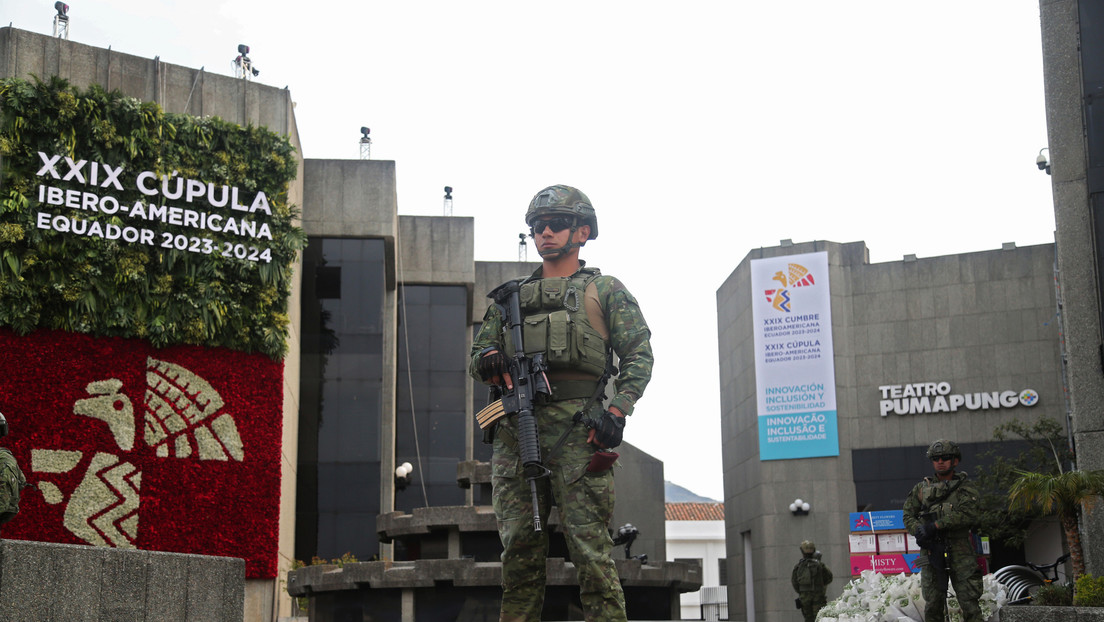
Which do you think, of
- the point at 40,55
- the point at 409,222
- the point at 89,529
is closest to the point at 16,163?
the point at 40,55

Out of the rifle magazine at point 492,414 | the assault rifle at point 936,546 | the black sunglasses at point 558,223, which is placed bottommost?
the assault rifle at point 936,546

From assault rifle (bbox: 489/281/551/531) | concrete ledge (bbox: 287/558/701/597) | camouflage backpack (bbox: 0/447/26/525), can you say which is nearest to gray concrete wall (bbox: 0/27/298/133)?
concrete ledge (bbox: 287/558/701/597)

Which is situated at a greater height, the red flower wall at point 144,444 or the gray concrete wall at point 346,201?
the gray concrete wall at point 346,201

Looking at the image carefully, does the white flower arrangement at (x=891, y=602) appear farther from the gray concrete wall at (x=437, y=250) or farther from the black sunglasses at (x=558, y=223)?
the gray concrete wall at (x=437, y=250)

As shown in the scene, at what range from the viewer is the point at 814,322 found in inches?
1512

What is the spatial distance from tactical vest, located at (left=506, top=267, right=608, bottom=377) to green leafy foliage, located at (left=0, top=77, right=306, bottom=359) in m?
19.3

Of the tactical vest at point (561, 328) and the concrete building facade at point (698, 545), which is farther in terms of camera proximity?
the concrete building facade at point (698, 545)

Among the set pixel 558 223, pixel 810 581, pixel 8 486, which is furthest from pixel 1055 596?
pixel 8 486

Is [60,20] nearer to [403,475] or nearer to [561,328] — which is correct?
[403,475]

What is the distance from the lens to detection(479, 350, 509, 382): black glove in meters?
7.67

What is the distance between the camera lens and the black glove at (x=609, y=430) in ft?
24.2

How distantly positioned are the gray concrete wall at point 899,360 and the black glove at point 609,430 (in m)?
31.0

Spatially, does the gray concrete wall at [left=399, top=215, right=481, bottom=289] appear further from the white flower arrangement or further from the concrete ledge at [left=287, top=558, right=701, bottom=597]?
→ the white flower arrangement

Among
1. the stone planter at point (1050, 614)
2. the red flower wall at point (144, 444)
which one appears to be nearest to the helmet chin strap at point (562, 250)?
the stone planter at point (1050, 614)
